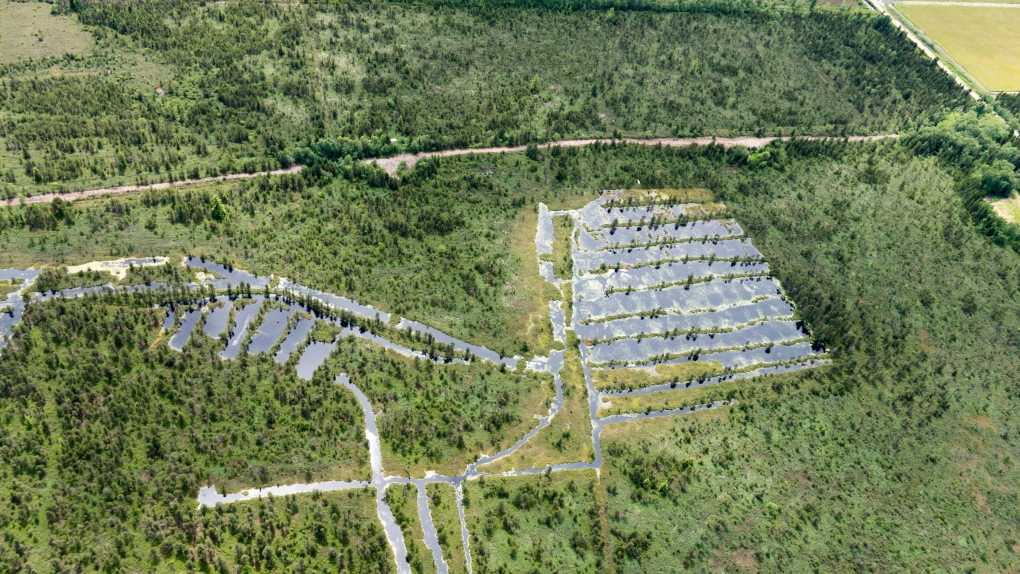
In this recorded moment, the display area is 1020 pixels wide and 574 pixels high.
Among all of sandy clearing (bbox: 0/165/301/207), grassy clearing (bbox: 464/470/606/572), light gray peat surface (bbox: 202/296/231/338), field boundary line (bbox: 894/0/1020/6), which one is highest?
field boundary line (bbox: 894/0/1020/6)

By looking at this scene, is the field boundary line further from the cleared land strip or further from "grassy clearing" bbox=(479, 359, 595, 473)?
"grassy clearing" bbox=(479, 359, 595, 473)

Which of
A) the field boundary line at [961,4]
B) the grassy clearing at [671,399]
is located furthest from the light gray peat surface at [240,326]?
the field boundary line at [961,4]

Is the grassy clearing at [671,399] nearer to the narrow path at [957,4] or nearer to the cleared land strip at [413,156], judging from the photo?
the cleared land strip at [413,156]

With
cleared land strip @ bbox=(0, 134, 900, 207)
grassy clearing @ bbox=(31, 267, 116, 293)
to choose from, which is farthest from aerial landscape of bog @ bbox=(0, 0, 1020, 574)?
cleared land strip @ bbox=(0, 134, 900, 207)

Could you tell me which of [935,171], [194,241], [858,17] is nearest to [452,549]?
[194,241]

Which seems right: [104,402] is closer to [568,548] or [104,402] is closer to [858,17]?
[568,548]
